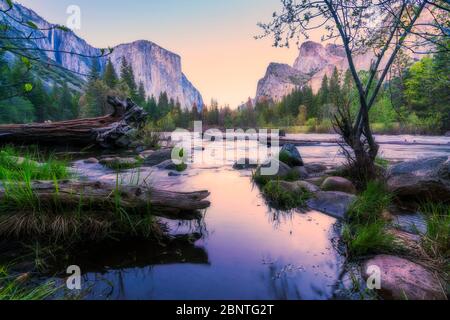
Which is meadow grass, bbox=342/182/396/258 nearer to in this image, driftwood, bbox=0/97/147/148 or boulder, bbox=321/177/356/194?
boulder, bbox=321/177/356/194

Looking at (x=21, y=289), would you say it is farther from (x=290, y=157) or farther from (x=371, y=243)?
(x=290, y=157)

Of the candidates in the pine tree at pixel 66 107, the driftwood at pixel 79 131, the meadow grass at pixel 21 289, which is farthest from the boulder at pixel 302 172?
the pine tree at pixel 66 107

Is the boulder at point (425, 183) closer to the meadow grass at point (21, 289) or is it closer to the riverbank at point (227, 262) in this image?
the riverbank at point (227, 262)

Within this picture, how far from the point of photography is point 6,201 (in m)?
3.04

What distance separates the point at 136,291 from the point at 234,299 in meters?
0.84

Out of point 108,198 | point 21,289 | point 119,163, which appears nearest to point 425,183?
point 108,198

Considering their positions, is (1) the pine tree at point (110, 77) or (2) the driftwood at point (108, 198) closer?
(2) the driftwood at point (108, 198)

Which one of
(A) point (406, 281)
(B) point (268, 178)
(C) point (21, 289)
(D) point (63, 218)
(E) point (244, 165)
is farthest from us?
(E) point (244, 165)

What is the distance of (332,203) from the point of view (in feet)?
14.6

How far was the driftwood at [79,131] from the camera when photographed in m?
10.5

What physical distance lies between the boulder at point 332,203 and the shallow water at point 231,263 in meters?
0.29

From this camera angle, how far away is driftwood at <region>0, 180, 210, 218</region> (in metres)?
3.06

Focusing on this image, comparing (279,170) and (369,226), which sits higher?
(279,170)

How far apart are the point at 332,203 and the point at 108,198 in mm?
3548
